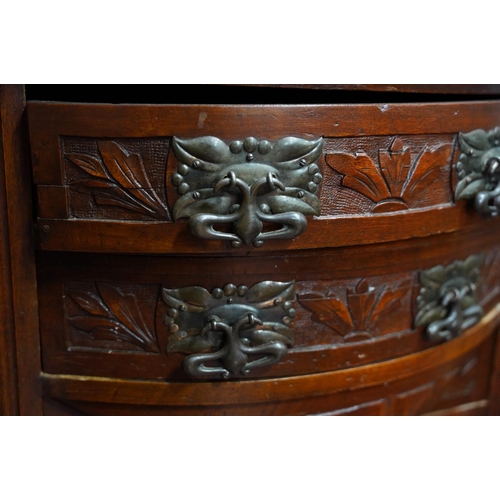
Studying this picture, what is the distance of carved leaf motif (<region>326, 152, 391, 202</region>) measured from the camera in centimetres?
67

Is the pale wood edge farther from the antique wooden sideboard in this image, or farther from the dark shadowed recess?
the dark shadowed recess

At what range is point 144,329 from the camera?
720 mm

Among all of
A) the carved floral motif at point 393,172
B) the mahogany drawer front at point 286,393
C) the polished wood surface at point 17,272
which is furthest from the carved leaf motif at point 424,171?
the polished wood surface at point 17,272

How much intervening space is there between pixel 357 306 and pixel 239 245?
20cm

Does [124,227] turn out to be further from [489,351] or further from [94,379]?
[489,351]

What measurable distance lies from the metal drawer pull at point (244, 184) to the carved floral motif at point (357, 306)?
0.13 m

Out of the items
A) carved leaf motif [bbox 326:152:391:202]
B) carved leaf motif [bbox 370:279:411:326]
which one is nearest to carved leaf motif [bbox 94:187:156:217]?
carved leaf motif [bbox 326:152:391:202]

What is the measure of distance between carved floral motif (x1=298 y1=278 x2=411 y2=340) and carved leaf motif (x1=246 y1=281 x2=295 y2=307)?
2cm

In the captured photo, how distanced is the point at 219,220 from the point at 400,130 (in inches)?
9.4

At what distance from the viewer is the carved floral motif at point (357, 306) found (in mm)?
738

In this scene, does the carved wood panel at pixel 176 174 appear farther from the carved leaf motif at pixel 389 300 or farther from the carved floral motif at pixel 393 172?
the carved leaf motif at pixel 389 300

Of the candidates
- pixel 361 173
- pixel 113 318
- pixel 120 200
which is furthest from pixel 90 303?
pixel 361 173

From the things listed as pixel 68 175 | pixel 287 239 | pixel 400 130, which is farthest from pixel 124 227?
pixel 400 130

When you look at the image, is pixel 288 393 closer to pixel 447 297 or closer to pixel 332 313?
pixel 332 313
